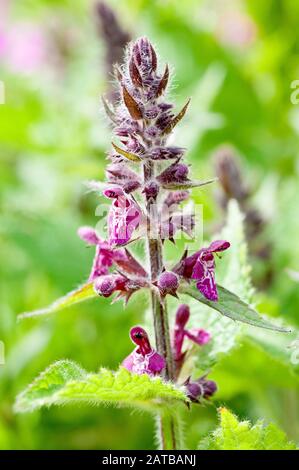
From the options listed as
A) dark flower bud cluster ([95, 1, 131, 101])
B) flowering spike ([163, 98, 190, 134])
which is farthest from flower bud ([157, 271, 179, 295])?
dark flower bud cluster ([95, 1, 131, 101])

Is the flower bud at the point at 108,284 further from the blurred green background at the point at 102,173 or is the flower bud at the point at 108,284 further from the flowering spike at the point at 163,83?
the flowering spike at the point at 163,83

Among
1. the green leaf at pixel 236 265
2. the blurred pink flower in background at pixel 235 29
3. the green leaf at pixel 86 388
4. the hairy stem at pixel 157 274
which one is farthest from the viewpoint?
the blurred pink flower in background at pixel 235 29

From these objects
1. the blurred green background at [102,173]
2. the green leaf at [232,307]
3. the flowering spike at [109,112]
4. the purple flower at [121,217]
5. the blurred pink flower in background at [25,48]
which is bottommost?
the green leaf at [232,307]

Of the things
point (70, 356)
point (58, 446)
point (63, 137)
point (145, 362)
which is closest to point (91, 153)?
point (63, 137)

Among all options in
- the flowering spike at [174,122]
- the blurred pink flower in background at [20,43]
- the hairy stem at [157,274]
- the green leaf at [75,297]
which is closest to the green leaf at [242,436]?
the hairy stem at [157,274]

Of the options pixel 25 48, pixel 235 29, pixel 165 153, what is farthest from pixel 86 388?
pixel 25 48

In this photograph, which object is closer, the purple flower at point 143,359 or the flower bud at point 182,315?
the purple flower at point 143,359

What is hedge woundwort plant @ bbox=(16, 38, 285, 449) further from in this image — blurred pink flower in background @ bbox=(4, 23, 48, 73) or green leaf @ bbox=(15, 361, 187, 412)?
blurred pink flower in background @ bbox=(4, 23, 48, 73)
